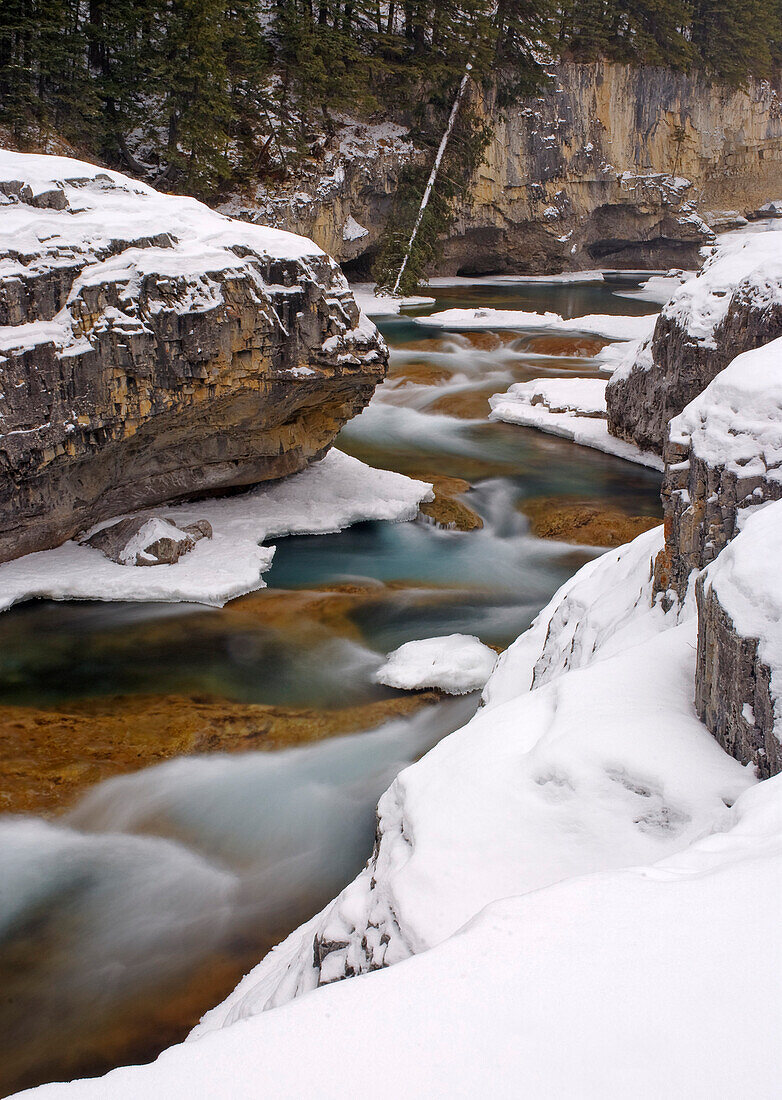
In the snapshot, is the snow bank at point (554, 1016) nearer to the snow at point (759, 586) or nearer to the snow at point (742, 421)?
the snow at point (759, 586)

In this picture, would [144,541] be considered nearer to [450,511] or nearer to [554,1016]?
[450,511]

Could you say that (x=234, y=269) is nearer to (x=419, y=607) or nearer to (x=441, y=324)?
(x=419, y=607)

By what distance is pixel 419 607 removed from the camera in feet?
28.7

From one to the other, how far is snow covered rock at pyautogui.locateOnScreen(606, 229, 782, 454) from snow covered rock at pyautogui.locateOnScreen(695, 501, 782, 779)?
26.0 ft

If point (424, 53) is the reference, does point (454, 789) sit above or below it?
below

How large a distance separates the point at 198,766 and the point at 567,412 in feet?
36.8

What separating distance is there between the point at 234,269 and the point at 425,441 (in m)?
6.04

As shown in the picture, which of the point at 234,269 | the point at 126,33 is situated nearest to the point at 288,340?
the point at 234,269

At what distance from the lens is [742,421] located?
4203 millimetres

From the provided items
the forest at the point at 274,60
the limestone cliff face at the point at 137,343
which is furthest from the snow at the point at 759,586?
the forest at the point at 274,60

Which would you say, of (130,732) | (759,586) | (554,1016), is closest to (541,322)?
(130,732)

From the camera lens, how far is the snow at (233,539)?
27.8 feet

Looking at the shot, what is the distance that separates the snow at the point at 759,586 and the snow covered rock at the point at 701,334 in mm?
7868

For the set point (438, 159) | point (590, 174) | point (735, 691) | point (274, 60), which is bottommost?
point (735, 691)
